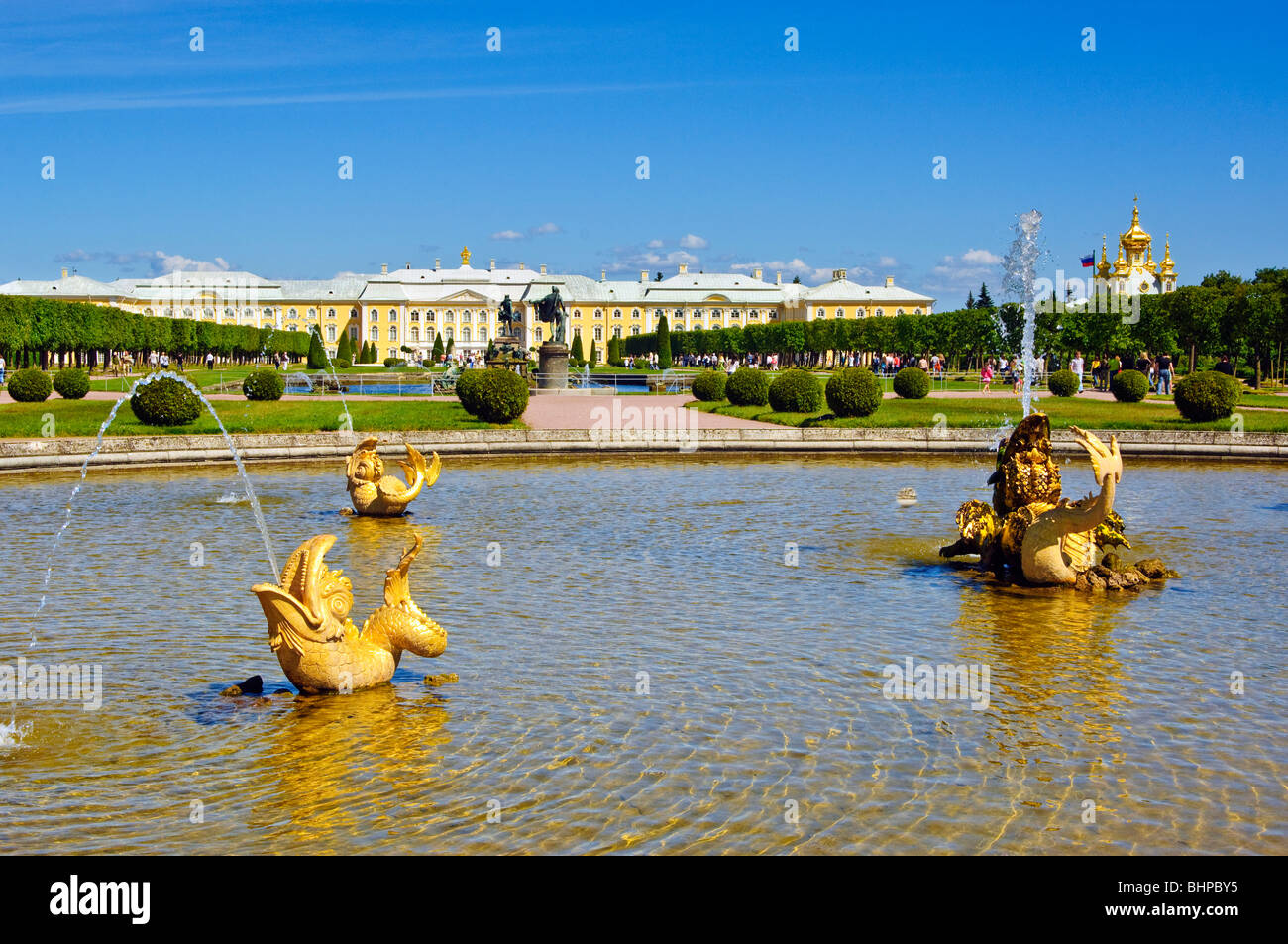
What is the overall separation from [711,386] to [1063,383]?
812 cm

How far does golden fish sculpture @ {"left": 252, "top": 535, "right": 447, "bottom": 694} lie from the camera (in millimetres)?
6254

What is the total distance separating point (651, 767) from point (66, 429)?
17.8 m

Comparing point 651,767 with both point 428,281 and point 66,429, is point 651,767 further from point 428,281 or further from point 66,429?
point 428,281

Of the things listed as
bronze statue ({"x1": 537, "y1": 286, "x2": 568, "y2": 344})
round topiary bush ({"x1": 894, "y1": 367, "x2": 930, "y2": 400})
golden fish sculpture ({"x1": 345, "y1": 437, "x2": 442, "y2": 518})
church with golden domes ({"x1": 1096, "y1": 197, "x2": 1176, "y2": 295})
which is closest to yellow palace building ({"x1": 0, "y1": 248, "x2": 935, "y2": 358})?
church with golden domes ({"x1": 1096, "y1": 197, "x2": 1176, "y2": 295})

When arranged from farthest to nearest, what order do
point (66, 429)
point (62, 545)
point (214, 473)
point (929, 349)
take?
point (929, 349)
point (66, 429)
point (214, 473)
point (62, 545)

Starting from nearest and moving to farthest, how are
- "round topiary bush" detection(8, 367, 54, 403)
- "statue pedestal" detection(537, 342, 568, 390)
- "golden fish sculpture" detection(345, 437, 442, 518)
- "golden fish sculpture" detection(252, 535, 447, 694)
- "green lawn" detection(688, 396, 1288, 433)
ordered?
"golden fish sculpture" detection(252, 535, 447, 694), "golden fish sculpture" detection(345, 437, 442, 518), "green lawn" detection(688, 396, 1288, 433), "round topiary bush" detection(8, 367, 54, 403), "statue pedestal" detection(537, 342, 568, 390)

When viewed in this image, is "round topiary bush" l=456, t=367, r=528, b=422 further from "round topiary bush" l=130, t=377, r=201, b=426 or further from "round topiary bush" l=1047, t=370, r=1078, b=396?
"round topiary bush" l=1047, t=370, r=1078, b=396

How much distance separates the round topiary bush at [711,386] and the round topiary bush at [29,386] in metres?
14.5

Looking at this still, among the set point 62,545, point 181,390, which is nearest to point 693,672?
point 62,545

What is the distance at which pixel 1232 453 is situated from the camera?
18734mm

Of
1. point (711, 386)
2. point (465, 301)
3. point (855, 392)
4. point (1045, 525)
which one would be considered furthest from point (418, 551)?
point (465, 301)

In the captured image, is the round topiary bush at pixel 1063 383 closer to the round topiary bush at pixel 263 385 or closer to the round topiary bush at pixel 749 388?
the round topiary bush at pixel 749 388
